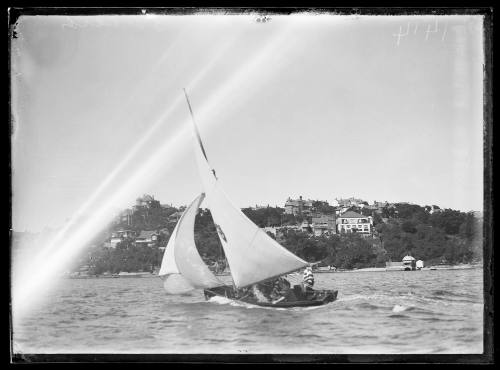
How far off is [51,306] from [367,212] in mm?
2259

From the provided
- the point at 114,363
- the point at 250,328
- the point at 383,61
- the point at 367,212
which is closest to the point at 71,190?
the point at 114,363

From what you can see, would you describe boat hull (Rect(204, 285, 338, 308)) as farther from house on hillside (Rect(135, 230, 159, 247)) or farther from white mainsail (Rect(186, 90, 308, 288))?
house on hillside (Rect(135, 230, 159, 247))

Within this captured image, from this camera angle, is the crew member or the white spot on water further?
the crew member

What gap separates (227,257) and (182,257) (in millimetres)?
330

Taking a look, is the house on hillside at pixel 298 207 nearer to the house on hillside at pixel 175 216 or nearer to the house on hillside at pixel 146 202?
the house on hillside at pixel 175 216

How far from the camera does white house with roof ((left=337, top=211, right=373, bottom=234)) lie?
14.8 ft

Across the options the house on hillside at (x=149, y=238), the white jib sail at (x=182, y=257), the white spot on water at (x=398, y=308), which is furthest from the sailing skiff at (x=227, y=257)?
the white spot on water at (x=398, y=308)

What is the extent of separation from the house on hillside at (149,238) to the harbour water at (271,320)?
0.82 feet

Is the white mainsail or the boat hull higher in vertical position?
the white mainsail

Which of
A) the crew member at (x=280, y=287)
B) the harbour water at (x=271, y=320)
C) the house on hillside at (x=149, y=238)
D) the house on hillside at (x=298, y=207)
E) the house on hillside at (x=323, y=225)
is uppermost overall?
the house on hillside at (x=298, y=207)

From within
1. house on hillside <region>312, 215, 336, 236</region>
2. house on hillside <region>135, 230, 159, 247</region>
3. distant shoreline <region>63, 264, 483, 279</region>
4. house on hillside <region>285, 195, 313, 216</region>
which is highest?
house on hillside <region>285, 195, 313, 216</region>

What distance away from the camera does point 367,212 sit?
4535 mm

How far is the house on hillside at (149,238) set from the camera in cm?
454

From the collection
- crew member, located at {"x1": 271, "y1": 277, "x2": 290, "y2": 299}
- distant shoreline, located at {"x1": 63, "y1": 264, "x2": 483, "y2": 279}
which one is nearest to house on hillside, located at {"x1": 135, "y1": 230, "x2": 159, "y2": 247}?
distant shoreline, located at {"x1": 63, "y1": 264, "x2": 483, "y2": 279}
